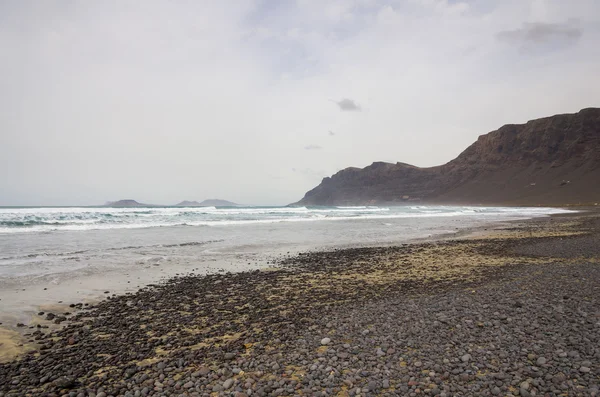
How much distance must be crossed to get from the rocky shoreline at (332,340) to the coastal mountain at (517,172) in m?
97.3

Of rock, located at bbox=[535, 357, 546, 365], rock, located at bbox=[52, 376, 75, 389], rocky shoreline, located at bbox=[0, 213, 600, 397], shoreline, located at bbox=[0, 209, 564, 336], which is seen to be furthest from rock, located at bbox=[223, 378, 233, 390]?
shoreline, located at bbox=[0, 209, 564, 336]

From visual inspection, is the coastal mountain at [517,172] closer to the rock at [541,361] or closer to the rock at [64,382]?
the rock at [541,361]

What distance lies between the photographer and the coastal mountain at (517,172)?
102000 millimetres

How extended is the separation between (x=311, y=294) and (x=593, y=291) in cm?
590

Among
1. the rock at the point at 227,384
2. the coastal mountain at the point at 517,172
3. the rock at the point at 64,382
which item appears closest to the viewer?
the rock at the point at 227,384

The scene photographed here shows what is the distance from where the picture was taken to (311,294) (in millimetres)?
8055

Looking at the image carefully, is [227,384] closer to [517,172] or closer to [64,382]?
[64,382]

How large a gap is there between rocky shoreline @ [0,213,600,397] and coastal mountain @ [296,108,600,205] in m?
97.3

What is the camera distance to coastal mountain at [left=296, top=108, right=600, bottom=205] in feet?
335

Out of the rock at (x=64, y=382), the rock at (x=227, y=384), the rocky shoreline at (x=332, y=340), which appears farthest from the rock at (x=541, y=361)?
the rock at (x=64, y=382)

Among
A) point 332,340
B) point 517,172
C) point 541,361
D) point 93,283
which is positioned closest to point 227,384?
point 332,340

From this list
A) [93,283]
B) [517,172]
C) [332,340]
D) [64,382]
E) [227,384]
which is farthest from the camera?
[517,172]

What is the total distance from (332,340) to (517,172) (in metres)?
146

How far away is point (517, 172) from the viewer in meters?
126
